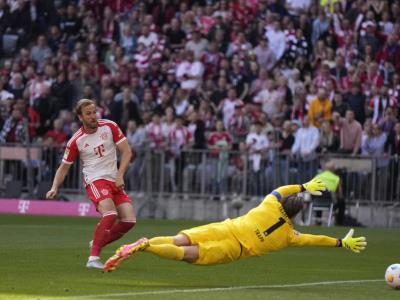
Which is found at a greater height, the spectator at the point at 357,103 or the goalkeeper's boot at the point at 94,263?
the spectator at the point at 357,103

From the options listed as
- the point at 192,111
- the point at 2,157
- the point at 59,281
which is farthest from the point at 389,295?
the point at 2,157

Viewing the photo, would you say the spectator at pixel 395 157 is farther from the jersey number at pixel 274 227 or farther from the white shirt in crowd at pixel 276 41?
the jersey number at pixel 274 227

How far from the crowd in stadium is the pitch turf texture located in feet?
23.9

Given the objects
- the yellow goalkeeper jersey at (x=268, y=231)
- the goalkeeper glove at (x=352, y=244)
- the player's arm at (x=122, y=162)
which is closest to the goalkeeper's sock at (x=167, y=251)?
the yellow goalkeeper jersey at (x=268, y=231)

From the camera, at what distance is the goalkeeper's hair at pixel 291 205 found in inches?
569

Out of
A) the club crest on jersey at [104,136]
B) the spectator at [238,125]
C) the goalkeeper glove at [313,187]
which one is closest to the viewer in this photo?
the goalkeeper glove at [313,187]

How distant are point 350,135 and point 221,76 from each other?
4.26 metres

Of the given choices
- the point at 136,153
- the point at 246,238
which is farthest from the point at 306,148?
the point at 246,238

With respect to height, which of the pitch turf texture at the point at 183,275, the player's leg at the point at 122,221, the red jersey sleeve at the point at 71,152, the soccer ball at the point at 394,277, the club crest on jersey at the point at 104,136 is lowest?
the pitch turf texture at the point at 183,275

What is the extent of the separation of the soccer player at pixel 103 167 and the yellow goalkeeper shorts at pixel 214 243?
2.33 m

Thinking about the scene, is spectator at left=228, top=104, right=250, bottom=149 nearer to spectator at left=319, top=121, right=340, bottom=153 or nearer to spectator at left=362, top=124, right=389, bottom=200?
spectator at left=319, top=121, right=340, bottom=153

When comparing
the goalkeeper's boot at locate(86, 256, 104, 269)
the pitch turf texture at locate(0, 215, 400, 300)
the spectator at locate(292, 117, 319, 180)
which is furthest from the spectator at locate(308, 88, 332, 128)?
the goalkeeper's boot at locate(86, 256, 104, 269)

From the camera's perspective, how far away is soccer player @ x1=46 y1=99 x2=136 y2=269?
642 inches

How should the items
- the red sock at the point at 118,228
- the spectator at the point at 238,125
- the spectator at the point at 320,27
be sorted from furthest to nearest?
the spectator at the point at 320,27, the spectator at the point at 238,125, the red sock at the point at 118,228
